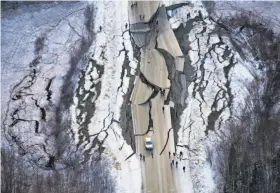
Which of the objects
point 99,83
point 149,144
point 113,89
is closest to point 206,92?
point 149,144

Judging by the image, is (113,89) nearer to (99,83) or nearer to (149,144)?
(99,83)

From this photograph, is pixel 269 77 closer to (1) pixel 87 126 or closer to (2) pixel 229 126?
(2) pixel 229 126

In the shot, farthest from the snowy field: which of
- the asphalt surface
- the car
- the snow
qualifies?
the car

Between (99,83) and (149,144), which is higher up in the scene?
(99,83)

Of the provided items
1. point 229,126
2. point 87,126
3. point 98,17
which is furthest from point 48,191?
point 98,17

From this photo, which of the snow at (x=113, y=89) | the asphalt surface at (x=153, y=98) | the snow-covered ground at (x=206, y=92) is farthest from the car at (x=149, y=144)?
the snow-covered ground at (x=206, y=92)

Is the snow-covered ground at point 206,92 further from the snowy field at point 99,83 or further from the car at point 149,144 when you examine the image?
the car at point 149,144

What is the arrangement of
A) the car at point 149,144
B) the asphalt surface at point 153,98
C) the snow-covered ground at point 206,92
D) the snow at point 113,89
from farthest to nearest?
the car at point 149,144 → the snow-covered ground at point 206,92 → the snow at point 113,89 → the asphalt surface at point 153,98

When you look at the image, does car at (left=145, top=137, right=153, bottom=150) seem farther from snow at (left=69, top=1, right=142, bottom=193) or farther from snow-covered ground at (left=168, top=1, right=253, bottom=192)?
snow-covered ground at (left=168, top=1, right=253, bottom=192)
